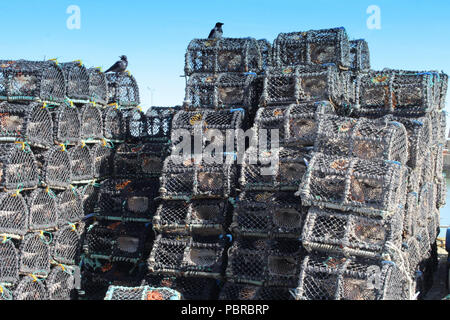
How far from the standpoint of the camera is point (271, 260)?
4906 millimetres

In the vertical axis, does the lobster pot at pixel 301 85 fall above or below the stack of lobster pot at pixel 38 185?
above

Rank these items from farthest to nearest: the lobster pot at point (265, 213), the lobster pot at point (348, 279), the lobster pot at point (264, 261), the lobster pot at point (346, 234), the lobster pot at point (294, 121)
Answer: the lobster pot at point (294, 121) → the lobster pot at point (265, 213) → the lobster pot at point (264, 261) → the lobster pot at point (346, 234) → the lobster pot at point (348, 279)

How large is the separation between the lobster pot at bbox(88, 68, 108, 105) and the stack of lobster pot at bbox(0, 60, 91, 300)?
2.14 feet

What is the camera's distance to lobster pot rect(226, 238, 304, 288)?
4.69 m

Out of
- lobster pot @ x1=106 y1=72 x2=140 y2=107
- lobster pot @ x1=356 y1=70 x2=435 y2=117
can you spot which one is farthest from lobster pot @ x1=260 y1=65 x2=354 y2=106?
lobster pot @ x1=106 y1=72 x2=140 y2=107

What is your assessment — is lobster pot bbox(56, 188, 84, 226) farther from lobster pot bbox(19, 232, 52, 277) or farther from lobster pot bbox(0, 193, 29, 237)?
lobster pot bbox(0, 193, 29, 237)

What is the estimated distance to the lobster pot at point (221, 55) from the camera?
20.7 feet

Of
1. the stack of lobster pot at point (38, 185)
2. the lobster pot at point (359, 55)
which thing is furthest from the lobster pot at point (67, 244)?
the lobster pot at point (359, 55)

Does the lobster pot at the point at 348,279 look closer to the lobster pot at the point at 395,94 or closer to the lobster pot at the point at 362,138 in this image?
the lobster pot at the point at 362,138

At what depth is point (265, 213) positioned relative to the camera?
4926mm

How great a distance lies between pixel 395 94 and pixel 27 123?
421 centimetres

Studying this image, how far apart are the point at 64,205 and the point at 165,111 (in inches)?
80.6

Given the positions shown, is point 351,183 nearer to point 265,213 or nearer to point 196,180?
point 265,213

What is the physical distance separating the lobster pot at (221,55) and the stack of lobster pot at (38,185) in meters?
1.68
